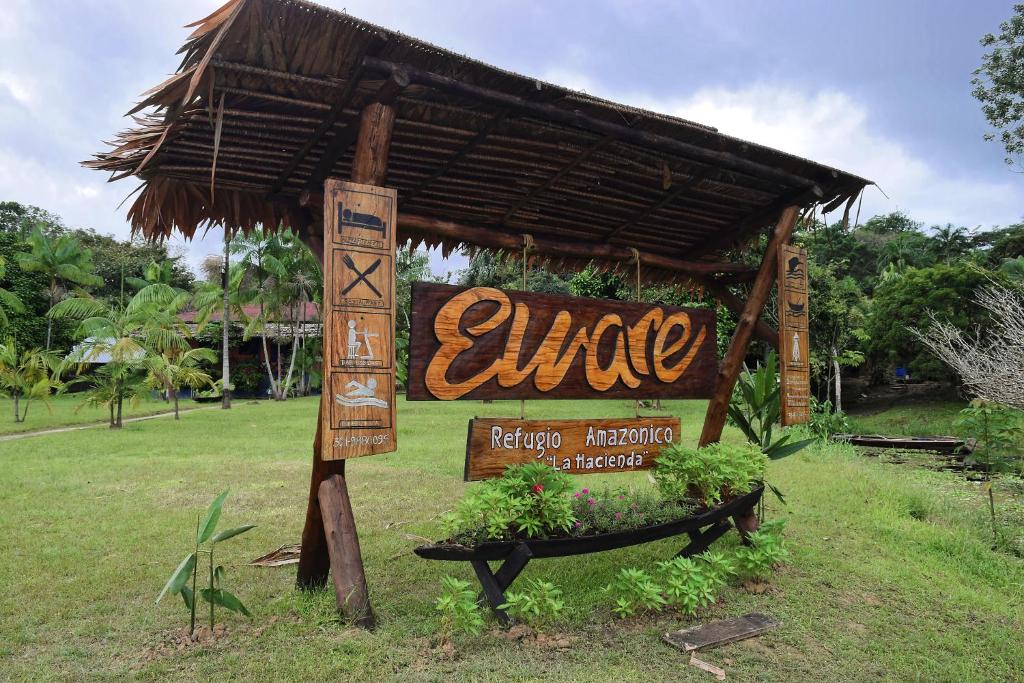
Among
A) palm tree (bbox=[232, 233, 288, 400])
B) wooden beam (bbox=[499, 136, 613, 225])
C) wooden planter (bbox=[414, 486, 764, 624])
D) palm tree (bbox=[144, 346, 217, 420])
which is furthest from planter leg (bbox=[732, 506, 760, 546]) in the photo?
palm tree (bbox=[232, 233, 288, 400])

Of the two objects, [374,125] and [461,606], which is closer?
[461,606]

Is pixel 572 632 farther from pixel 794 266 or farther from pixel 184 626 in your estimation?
pixel 794 266

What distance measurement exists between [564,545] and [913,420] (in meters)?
20.4

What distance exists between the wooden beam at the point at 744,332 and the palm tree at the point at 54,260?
25.6 m

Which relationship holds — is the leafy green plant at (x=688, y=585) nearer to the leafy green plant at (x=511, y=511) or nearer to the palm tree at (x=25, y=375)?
the leafy green plant at (x=511, y=511)

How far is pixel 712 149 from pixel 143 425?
49.0 feet

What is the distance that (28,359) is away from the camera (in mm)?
15734

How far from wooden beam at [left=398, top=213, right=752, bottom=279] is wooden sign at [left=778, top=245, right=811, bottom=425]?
64cm

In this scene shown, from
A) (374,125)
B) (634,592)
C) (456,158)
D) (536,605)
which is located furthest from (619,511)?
(374,125)

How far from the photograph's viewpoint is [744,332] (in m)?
5.20

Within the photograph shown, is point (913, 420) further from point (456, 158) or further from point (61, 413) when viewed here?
point (61, 413)

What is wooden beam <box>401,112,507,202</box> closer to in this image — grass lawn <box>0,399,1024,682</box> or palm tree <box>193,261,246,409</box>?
grass lawn <box>0,399,1024,682</box>

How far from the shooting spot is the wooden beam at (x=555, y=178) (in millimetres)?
4171

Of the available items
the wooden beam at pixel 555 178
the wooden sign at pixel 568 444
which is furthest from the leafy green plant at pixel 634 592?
the wooden beam at pixel 555 178
